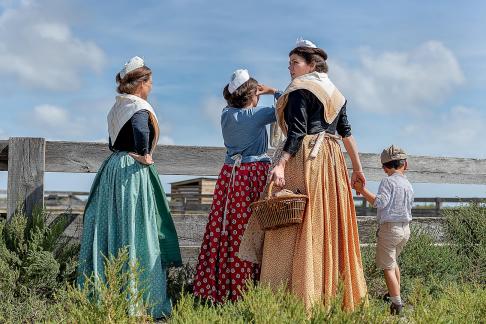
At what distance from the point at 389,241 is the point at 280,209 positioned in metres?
1.61

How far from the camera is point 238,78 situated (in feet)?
16.8

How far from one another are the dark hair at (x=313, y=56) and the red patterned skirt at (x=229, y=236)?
0.88m

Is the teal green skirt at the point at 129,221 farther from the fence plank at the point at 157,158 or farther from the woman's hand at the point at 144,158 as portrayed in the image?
the fence plank at the point at 157,158

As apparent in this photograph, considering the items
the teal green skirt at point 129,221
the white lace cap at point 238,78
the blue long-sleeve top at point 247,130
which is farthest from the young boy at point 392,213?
the teal green skirt at point 129,221

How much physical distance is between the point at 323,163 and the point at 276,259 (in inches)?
28.5

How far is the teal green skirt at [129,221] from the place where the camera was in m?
5.04

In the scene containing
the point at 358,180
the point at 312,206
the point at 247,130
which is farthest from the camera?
the point at 358,180

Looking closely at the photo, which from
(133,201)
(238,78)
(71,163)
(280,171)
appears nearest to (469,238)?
(238,78)

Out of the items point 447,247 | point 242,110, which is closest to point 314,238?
point 242,110

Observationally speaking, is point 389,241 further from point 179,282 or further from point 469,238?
point 469,238

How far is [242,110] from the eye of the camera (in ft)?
16.8

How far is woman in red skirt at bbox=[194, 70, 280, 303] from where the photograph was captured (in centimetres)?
509

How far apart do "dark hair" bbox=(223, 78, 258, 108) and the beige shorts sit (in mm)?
1597

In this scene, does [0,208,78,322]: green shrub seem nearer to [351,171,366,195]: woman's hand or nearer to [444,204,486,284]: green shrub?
[351,171,366,195]: woman's hand
